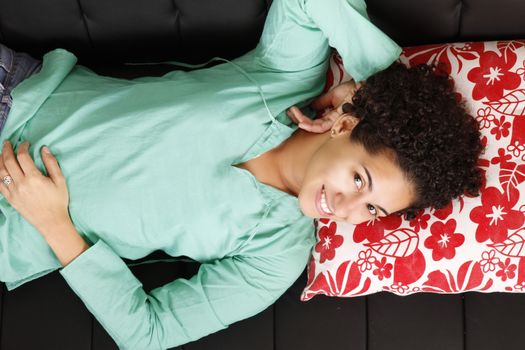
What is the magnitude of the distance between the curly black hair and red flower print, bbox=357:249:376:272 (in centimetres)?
15

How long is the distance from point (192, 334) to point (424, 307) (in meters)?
0.54

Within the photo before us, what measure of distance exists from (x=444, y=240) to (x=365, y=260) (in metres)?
0.17

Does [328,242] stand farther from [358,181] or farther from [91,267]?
[91,267]

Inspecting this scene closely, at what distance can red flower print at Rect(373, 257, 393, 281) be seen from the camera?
1311 mm

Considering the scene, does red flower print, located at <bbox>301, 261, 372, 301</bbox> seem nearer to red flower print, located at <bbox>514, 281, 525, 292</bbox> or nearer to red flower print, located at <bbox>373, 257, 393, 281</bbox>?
red flower print, located at <bbox>373, 257, 393, 281</bbox>

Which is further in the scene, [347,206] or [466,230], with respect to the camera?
[466,230]

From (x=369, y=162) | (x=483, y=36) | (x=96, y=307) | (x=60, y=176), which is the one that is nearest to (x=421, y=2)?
(x=483, y=36)

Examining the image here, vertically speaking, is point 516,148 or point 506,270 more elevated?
point 516,148

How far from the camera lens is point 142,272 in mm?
1479

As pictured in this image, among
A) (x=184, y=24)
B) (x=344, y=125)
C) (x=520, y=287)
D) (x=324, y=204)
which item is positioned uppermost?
(x=184, y=24)

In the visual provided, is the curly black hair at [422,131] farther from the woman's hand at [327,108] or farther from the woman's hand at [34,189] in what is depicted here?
the woman's hand at [34,189]

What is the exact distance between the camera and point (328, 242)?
136 cm

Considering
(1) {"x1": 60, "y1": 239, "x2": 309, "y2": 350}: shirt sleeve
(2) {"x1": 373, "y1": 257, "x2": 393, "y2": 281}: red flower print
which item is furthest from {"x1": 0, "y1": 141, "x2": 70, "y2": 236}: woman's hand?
(2) {"x1": 373, "y1": 257, "x2": 393, "y2": 281}: red flower print

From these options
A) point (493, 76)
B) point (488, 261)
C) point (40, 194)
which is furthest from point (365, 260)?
point (40, 194)
